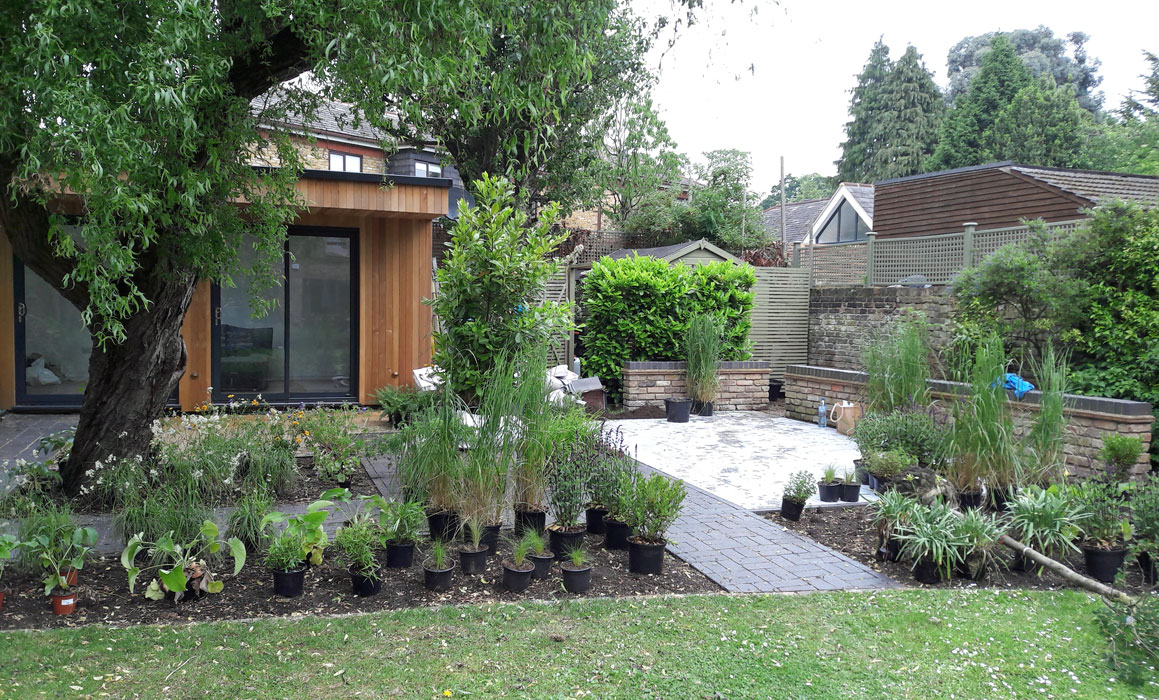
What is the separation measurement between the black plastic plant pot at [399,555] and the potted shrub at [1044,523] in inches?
137

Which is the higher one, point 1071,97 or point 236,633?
point 1071,97

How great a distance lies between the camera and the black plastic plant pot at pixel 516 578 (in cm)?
387

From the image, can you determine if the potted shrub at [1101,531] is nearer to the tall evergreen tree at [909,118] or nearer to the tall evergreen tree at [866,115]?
the tall evergreen tree at [909,118]

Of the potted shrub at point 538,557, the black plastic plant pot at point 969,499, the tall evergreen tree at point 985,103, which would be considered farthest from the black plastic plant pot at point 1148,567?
the tall evergreen tree at point 985,103

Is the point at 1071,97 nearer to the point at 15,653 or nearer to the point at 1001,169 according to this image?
the point at 1001,169

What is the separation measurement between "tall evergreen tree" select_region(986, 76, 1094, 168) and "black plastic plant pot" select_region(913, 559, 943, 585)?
28767 mm

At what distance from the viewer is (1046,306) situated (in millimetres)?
8805

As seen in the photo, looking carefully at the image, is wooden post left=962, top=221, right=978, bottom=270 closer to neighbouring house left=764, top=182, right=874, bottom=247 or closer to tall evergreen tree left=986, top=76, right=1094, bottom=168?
neighbouring house left=764, top=182, right=874, bottom=247

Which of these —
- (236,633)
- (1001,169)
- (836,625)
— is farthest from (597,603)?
(1001,169)

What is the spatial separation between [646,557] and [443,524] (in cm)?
114

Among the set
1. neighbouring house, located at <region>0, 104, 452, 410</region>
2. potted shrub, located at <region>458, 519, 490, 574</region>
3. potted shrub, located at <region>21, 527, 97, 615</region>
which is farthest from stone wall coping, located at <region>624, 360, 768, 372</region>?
potted shrub, located at <region>21, 527, 97, 615</region>

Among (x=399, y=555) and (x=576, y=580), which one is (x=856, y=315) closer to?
(x=576, y=580)

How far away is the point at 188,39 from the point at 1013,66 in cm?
3335

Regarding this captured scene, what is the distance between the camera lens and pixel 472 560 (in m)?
4.05
